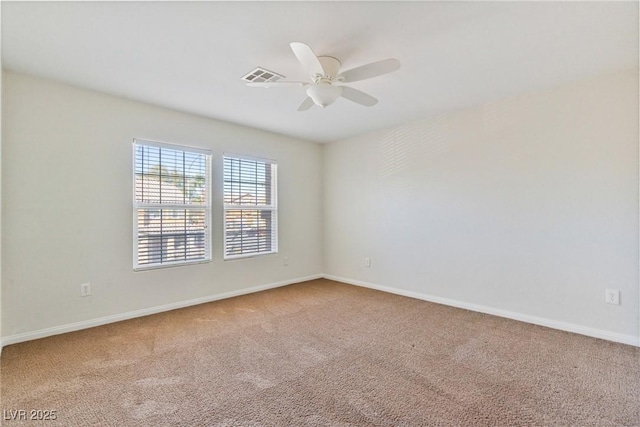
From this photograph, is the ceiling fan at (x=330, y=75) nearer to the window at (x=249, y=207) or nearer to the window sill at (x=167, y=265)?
the window at (x=249, y=207)

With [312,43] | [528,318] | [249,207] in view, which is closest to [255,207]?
[249,207]

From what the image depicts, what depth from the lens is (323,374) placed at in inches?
83.9

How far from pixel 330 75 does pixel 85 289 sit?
3.09 meters

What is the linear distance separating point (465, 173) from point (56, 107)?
14.2 feet

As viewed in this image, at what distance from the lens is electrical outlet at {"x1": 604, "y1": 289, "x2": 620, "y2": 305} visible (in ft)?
8.72

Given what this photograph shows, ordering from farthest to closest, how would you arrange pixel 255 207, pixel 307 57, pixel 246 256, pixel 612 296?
1. pixel 255 207
2. pixel 246 256
3. pixel 612 296
4. pixel 307 57

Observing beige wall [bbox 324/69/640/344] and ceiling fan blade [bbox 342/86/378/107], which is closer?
ceiling fan blade [bbox 342/86/378/107]

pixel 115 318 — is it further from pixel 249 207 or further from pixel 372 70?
pixel 372 70

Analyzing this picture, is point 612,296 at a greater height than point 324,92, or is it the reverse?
point 324,92

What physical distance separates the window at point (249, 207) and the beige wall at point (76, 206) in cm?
17

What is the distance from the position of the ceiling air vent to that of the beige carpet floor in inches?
92.2

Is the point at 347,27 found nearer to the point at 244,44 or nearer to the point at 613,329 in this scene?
the point at 244,44

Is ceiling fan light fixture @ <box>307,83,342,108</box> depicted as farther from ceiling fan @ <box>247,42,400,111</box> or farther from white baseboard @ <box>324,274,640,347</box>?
white baseboard @ <box>324,274,640,347</box>

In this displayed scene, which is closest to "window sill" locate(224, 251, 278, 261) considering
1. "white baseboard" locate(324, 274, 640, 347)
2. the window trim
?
the window trim
